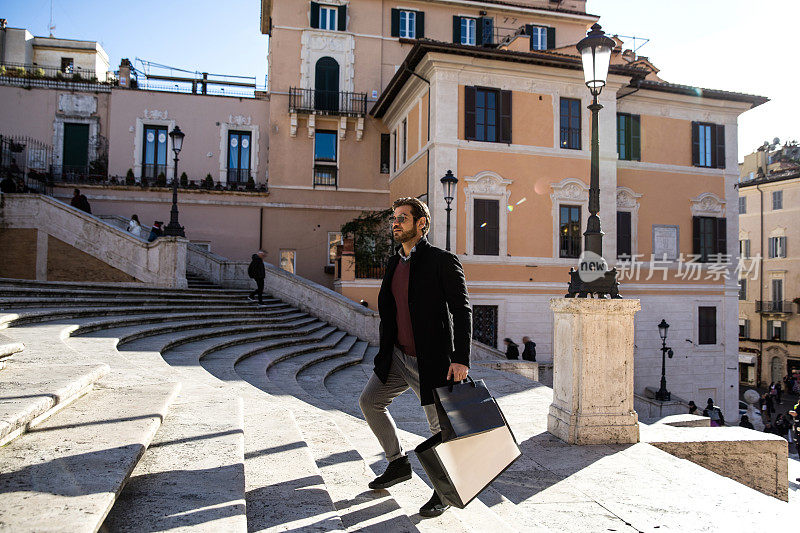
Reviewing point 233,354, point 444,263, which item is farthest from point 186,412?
point 233,354

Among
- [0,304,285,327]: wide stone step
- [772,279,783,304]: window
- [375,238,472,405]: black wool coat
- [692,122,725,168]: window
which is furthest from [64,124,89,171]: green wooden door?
[772,279,783,304]: window

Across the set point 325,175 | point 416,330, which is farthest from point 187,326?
point 325,175

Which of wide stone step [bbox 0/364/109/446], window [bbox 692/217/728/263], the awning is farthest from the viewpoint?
the awning

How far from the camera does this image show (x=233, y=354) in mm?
8453

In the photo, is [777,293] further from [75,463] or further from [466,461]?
[75,463]

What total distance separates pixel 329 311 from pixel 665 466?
1119 centimetres

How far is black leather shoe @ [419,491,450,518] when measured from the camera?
10.1ft

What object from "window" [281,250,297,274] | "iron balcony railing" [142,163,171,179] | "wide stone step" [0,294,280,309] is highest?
"iron balcony railing" [142,163,171,179]

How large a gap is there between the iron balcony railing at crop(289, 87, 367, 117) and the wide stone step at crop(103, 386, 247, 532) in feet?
66.4

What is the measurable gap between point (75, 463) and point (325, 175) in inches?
834

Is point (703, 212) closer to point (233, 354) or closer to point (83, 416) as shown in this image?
point (233, 354)

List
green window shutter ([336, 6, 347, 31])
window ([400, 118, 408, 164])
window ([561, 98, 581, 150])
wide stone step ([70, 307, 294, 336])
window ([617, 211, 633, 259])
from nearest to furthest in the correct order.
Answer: wide stone step ([70, 307, 294, 336]) < window ([561, 98, 581, 150]) < window ([617, 211, 633, 259]) < window ([400, 118, 408, 164]) < green window shutter ([336, 6, 347, 31])

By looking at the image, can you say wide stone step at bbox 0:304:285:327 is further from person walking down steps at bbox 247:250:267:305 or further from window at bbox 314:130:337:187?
window at bbox 314:130:337:187

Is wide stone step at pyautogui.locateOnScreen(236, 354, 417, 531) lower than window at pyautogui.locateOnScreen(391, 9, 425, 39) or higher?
lower
